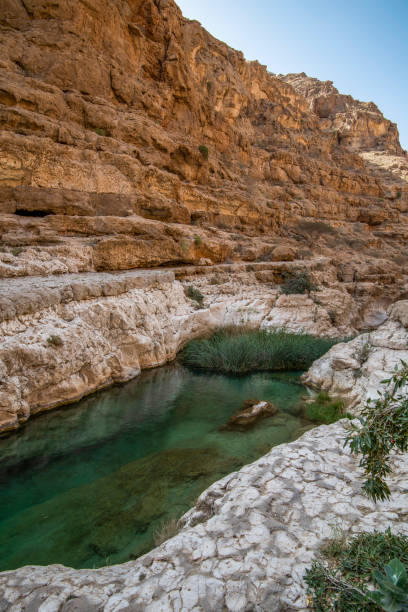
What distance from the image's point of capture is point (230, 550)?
1938 millimetres

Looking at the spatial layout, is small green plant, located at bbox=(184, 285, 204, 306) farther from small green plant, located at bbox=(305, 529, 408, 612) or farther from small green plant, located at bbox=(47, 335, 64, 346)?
small green plant, located at bbox=(305, 529, 408, 612)

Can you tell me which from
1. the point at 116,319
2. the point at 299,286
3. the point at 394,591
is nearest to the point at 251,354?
the point at 116,319

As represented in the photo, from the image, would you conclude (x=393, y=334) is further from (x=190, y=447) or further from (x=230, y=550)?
(x=230, y=550)

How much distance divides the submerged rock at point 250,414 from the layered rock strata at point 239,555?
2.65 metres

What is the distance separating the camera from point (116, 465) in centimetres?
428

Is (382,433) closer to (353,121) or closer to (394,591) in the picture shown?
(394,591)

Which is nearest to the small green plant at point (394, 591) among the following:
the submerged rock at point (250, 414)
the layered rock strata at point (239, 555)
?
the layered rock strata at point (239, 555)

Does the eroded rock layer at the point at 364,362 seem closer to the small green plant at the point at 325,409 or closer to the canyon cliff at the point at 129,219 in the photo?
the small green plant at the point at 325,409

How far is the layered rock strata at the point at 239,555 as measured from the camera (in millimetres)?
1662

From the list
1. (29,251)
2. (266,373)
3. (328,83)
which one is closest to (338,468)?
(266,373)

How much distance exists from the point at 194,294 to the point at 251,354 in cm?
307

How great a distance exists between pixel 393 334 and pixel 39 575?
20.2 feet

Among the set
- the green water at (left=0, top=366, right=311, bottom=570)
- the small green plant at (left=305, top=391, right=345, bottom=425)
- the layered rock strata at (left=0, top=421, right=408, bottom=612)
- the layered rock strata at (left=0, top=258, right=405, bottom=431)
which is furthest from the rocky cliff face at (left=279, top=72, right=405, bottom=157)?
the layered rock strata at (left=0, top=421, right=408, bottom=612)

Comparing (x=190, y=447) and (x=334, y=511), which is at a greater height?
(x=334, y=511)
